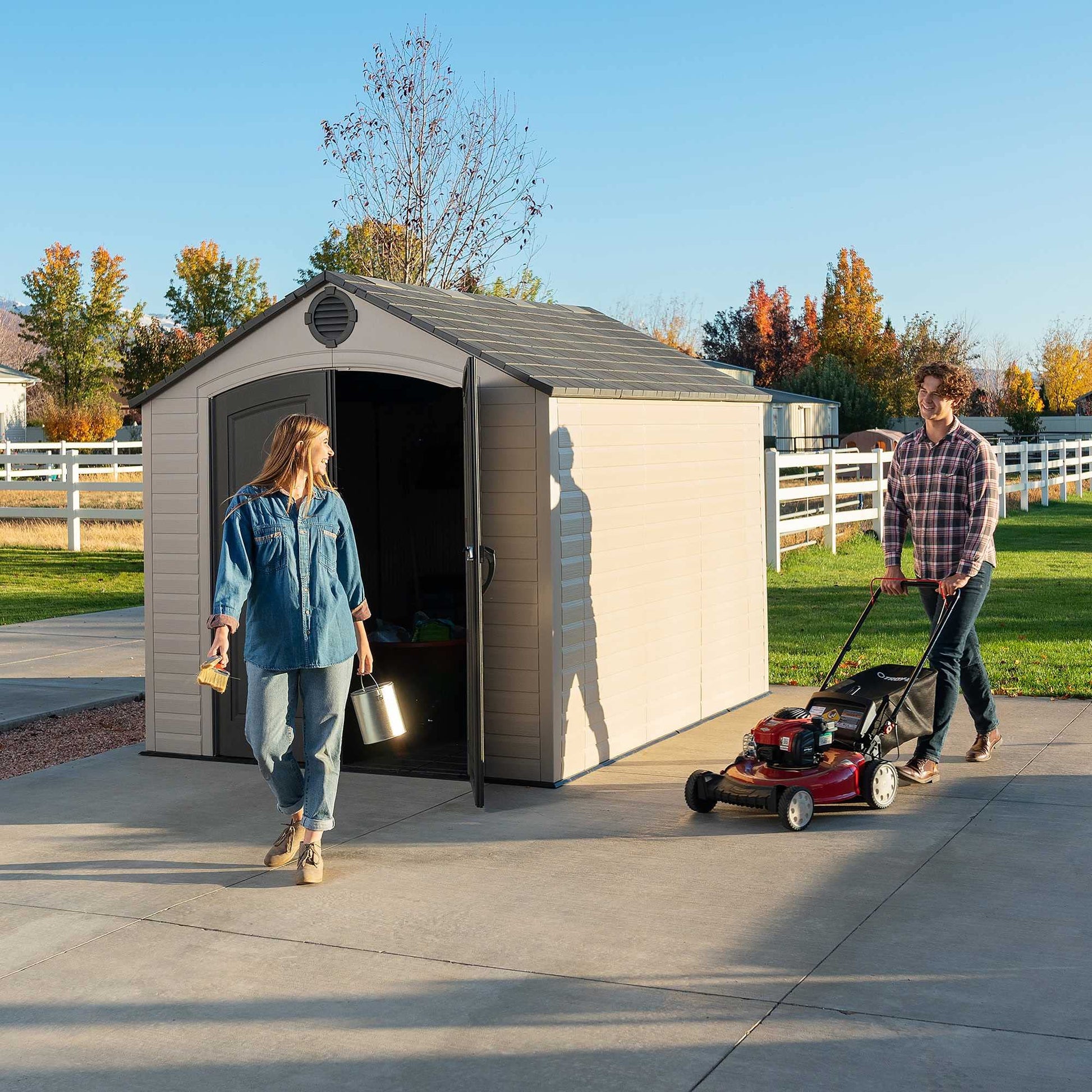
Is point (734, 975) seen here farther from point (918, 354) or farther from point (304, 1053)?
point (918, 354)

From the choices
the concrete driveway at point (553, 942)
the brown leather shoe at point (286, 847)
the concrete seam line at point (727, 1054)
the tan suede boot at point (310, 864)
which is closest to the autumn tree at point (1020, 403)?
the concrete driveway at point (553, 942)

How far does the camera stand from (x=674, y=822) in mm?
6418

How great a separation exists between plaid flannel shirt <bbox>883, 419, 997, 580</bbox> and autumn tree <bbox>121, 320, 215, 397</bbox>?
42.6 meters

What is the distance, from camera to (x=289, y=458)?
5555 millimetres

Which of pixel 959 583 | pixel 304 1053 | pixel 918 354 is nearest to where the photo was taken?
pixel 304 1053

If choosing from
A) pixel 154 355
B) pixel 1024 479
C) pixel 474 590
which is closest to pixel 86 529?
pixel 1024 479

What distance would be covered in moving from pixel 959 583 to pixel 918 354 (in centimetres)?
5700

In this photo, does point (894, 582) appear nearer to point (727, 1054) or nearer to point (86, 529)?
point (727, 1054)

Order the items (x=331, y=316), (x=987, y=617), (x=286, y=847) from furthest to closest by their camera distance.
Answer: (x=987, y=617), (x=331, y=316), (x=286, y=847)

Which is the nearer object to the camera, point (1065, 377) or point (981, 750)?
point (981, 750)

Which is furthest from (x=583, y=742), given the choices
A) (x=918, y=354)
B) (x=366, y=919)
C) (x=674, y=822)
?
(x=918, y=354)

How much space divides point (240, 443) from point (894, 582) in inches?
140

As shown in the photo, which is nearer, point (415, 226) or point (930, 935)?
point (930, 935)

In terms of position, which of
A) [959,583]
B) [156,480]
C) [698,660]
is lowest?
[698,660]
